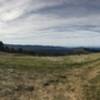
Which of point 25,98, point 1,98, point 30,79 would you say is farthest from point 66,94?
point 30,79

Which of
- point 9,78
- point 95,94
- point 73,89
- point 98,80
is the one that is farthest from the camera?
point 9,78

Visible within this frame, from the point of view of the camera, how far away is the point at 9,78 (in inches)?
1849

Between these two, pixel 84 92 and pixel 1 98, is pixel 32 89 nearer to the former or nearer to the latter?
pixel 1 98

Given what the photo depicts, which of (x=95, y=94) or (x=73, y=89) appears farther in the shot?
(x=73, y=89)

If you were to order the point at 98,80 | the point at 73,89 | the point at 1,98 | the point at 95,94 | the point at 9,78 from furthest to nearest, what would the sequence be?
the point at 9,78 < the point at 98,80 < the point at 73,89 < the point at 1,98 < the point at 95,94

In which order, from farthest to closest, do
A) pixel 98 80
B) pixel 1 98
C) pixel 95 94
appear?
pixel 98 80, pixel 1 98, pixel 95 94

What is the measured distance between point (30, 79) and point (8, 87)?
26.0 feet

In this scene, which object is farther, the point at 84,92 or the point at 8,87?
the point at 8,87

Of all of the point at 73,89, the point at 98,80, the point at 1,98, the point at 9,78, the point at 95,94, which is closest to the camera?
the point at 95,94

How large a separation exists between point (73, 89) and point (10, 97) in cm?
776

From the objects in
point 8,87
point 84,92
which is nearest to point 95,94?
point 84,92

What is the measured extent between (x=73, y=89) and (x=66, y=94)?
8.95 ft

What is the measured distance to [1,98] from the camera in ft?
111

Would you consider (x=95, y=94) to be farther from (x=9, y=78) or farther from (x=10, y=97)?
(x=9, y=78)
